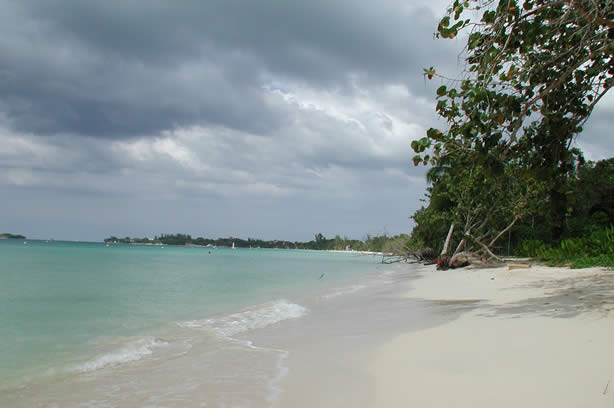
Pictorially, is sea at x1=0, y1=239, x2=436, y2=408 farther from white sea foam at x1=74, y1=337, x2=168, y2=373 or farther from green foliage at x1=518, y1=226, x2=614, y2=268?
green foliage at x1=518, y1=226, x2=614, y2=268

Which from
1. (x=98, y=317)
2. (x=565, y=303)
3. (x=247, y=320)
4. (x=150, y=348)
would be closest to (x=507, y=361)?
(x=565, y=303)

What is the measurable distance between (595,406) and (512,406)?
459 millimetres

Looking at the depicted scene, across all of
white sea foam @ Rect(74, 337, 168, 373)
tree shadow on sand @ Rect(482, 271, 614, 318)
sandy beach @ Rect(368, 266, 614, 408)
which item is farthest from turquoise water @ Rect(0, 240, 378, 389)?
tree shadow on sand @ Rect(482, 271, 614, 318)

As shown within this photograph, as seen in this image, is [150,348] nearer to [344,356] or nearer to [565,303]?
[344,356]

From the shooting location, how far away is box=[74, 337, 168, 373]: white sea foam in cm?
463

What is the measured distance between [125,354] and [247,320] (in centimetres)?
278

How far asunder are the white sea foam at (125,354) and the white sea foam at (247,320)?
108 cm

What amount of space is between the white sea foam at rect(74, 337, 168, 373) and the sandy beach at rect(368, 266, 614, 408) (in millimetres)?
3211

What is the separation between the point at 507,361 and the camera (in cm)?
331

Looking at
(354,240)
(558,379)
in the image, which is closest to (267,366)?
(558,379)

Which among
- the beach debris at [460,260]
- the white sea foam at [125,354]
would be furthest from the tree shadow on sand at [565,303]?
the beach debris at [460,260]

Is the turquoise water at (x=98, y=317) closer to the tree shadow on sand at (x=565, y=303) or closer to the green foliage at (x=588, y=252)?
the tree shadow on sand at (x=565, y=303)

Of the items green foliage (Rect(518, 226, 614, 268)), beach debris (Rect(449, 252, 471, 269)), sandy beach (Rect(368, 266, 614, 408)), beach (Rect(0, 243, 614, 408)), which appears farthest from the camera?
beach debris (Rect(449, 252, 471, 269))

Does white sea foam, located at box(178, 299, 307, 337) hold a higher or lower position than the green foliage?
lower
